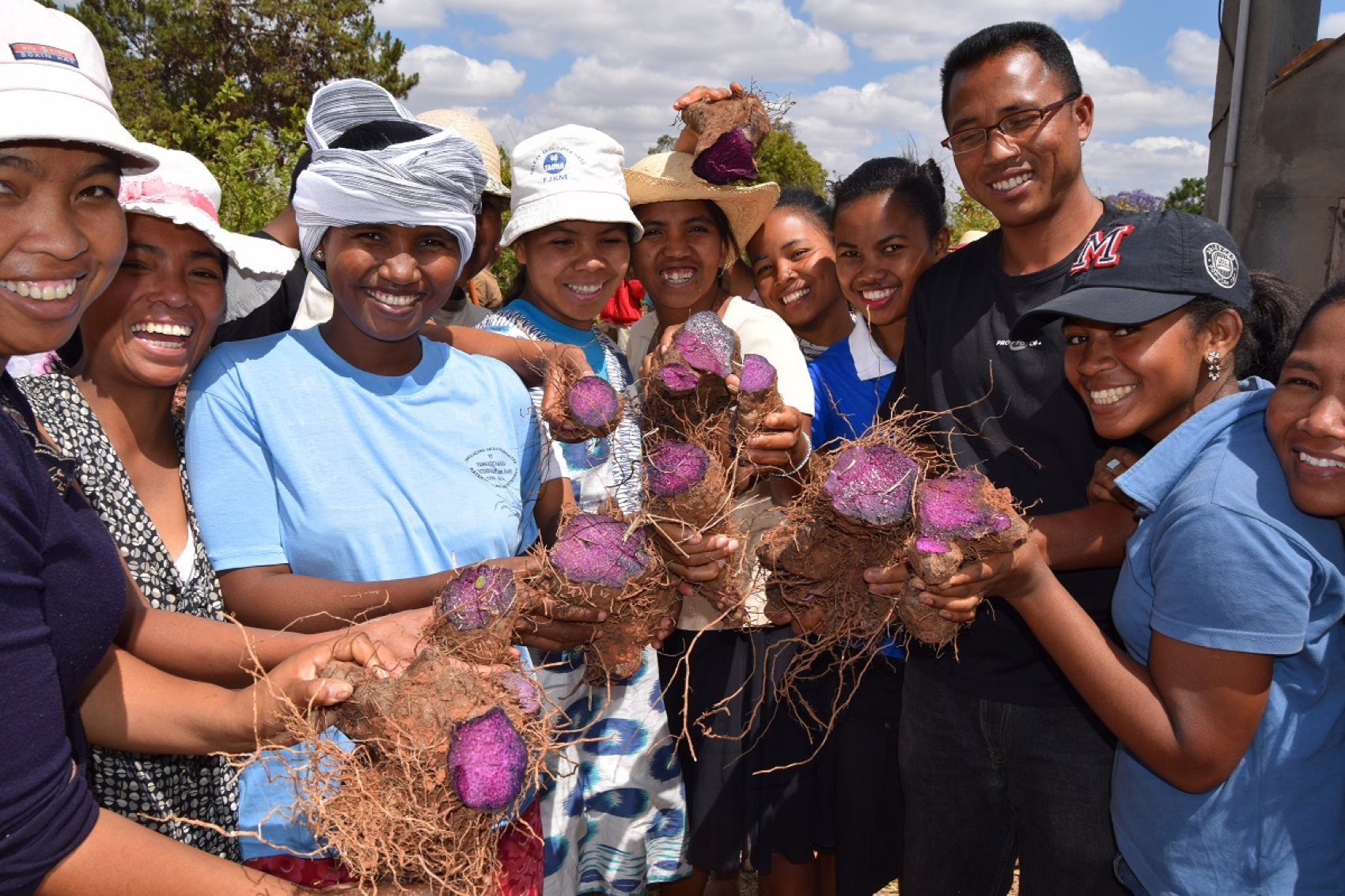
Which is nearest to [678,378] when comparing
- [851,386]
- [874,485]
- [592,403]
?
[592,403]

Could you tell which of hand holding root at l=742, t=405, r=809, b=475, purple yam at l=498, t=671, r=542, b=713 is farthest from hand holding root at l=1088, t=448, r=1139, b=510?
purple yam at l=498, t=671, r=542, b=713

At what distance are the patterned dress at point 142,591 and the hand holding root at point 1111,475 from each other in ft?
6.01

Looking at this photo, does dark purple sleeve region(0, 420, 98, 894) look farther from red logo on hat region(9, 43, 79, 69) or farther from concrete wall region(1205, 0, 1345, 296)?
concrete wall region(1205, 0, 1345, 296)

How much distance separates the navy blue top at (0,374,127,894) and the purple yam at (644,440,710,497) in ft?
3.49

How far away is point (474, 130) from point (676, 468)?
6.13 ft

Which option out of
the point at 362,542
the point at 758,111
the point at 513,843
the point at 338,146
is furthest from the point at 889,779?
the point at 338,146

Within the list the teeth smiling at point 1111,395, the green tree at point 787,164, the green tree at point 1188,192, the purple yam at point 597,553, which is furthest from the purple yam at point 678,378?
the green tree at point 1188,192

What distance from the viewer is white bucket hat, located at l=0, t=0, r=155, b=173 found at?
3.78 feet

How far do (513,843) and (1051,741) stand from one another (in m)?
1.28

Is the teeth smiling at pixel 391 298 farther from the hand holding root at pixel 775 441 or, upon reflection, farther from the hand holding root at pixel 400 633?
the hand holding root at pixel 775 441

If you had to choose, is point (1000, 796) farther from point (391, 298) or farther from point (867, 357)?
point (391, 298)

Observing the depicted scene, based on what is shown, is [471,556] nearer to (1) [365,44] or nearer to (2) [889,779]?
(2) [889,779]

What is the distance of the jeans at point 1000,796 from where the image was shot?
A: 2010 mm

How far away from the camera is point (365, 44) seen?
63.6 ft
